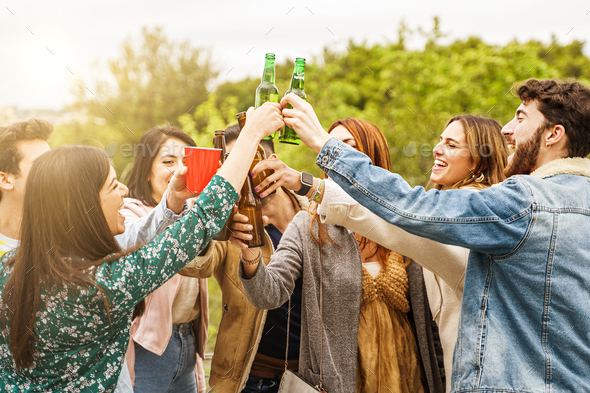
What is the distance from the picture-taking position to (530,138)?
1.40m

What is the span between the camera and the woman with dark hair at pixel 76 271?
3.88 feet

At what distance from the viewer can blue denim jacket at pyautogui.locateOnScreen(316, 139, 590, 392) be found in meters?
1.14

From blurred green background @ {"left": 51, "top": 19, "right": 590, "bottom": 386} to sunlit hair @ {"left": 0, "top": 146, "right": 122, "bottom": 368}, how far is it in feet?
2.69

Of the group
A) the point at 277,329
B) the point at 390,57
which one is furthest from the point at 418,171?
the point at 277,329

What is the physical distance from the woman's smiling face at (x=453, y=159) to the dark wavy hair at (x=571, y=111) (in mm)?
636

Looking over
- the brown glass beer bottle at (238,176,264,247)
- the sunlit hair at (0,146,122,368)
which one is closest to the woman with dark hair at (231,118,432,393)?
the brown glass beer bottle at (238,176,264,247)

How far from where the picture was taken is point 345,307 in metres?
1.66

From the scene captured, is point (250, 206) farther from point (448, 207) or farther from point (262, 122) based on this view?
point (448, 207)

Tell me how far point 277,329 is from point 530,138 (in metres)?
1.38

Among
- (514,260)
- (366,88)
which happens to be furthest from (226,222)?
(366,88)

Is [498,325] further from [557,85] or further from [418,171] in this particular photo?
[418,171]

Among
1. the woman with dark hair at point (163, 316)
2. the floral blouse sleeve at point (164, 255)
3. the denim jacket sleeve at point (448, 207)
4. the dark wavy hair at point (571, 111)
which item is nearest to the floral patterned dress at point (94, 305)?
the floral blouse sleeve at point (164, 255)

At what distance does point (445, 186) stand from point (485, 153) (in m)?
0.25

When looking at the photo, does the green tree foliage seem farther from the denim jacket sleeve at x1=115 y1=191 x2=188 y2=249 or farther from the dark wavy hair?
the dark wavy hair
